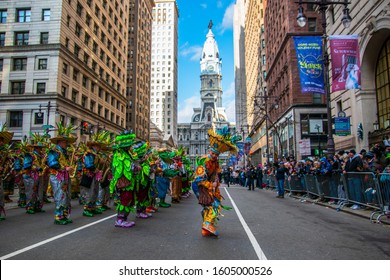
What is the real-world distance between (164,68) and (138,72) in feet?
255

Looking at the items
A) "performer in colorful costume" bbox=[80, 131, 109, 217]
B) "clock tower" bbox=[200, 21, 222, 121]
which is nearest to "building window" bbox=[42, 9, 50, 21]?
"performer in colorful costume" bbox=[80, 131, 109, 217]

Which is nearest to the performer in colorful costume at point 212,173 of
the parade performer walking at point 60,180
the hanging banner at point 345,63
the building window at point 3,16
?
the parade performer walking at point 60,180

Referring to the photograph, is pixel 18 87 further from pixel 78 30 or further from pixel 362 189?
pixel 362 189

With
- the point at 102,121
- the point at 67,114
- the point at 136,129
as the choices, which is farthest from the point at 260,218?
the point at 136,129

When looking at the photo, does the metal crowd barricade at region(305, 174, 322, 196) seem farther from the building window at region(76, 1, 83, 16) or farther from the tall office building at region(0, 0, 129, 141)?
the building window at region(76, 1, 83, 16)

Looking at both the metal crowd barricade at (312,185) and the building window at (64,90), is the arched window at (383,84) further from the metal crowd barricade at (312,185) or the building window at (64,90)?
the building window at (64,90)

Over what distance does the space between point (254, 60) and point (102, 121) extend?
1491 inches

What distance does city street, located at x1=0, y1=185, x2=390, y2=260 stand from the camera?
505 centimetres

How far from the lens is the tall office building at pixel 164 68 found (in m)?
149

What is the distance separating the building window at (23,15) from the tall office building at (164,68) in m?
110

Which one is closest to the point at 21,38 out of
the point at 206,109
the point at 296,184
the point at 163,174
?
the point at 163,174
